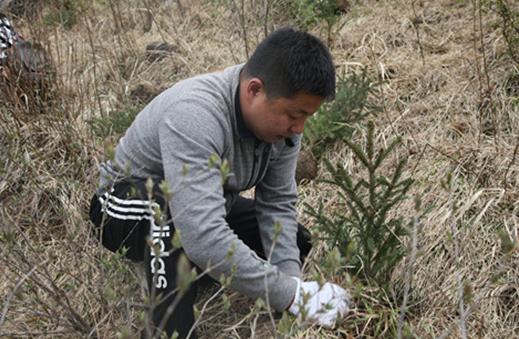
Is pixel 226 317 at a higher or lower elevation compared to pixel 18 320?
lower

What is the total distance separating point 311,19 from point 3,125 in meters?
2.93

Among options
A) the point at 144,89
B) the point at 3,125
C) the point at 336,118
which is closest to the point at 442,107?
the point at 336,118

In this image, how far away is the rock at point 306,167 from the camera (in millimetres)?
3830

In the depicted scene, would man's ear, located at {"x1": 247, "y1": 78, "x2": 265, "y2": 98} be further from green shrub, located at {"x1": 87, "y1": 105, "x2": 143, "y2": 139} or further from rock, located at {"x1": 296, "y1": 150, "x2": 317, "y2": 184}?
green shrub, located at {"x1": 87, "y1": 105, "x2": 143, "y2": 139}

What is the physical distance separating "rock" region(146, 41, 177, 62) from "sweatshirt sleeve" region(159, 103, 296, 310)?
3519 mm

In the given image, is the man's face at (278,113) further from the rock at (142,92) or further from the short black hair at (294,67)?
the rock at (142,92)

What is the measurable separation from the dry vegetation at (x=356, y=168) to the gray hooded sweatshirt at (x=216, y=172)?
0.22m

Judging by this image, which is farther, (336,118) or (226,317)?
(336,118)

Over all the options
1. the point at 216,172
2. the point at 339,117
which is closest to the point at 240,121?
the point at 216,172

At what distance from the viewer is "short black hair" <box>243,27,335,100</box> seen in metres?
2.34

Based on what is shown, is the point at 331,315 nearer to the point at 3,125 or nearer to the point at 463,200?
the point at 463,200

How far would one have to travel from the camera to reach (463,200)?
322 centimetres

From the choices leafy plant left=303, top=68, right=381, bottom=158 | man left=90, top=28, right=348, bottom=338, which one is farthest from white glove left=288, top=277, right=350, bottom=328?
leafy plant left=303, top=68, right=381, bottom=158

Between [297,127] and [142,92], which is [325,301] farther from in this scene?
[142,92]
